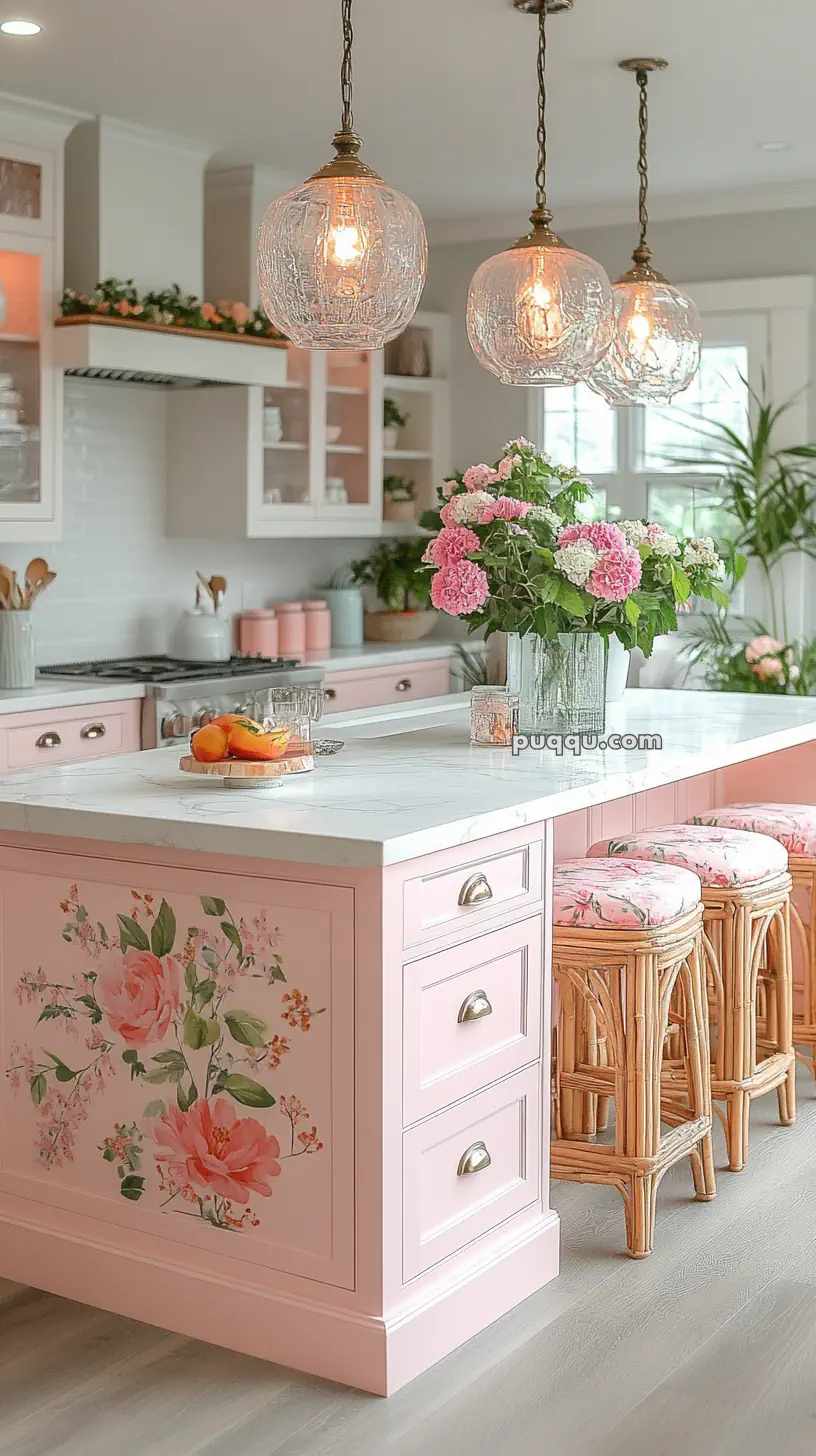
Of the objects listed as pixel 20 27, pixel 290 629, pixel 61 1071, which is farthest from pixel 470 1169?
pixel 290 629

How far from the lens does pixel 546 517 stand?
343 centimetres

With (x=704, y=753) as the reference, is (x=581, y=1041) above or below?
below

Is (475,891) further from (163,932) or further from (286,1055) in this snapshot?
(163,932)

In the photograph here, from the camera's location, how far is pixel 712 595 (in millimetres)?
3576

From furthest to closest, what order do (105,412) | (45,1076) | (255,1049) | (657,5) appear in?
(105,412) → (657,5) → (45,1076) → (255,1049)

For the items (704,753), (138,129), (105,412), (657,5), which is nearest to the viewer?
(704,753)

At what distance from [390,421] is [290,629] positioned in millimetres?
1146

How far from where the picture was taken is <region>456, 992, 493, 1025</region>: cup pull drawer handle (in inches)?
104

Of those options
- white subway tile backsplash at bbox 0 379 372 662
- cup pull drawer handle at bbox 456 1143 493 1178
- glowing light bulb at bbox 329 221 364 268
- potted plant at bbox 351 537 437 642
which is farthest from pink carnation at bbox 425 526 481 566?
potted plant at bbox 351 537 437 642

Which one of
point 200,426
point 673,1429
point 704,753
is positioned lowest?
point 673,1429

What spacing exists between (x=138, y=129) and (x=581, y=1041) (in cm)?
336

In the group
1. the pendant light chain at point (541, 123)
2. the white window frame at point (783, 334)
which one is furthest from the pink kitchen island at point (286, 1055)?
the white window frame at point (783, 334)

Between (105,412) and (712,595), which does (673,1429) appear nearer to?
(712,595)

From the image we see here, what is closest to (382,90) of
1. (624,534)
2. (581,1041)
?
(624,534)
